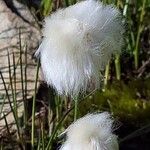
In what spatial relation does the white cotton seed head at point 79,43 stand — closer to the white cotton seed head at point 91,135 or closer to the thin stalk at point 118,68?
the white cotton seed head at point 91,135

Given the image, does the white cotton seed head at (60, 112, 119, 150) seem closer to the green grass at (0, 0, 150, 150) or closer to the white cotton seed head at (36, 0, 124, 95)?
the white cotton seed head at (36, 0, 124, 95)

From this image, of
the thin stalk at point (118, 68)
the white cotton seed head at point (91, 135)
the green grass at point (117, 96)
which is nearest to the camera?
the white cotton seed head at point (91, 135)

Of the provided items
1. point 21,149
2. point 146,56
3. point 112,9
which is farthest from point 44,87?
Answer: point 112,9

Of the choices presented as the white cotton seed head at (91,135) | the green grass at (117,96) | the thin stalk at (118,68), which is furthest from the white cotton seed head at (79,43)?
the thin stalk at (118,68)

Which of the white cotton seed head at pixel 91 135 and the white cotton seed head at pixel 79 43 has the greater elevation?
the white cotton seed head at pixel 79 43

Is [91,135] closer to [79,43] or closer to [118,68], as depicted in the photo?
[79,43]

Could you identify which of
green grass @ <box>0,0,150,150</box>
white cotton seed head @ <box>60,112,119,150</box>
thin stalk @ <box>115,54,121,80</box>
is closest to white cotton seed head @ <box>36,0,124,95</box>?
white cotton seed head @ <box>60,112,119,150</box>
